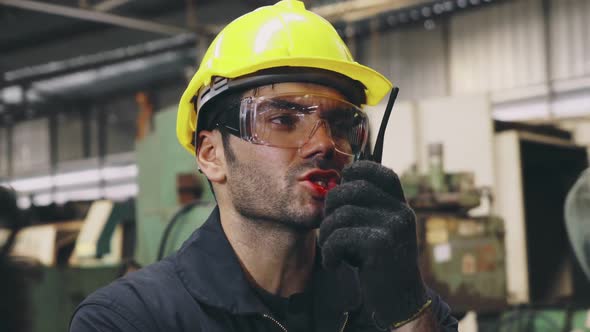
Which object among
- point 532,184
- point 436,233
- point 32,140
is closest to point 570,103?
point 532,184

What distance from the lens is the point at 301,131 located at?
1.41m

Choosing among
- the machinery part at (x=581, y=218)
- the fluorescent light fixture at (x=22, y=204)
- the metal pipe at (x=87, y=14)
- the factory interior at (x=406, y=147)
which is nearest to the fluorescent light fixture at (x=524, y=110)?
the factory interior at (x=406, y=147)

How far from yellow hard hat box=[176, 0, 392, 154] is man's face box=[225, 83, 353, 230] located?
56mm

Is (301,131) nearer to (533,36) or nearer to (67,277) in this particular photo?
(67,277)

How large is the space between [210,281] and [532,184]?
3990mm

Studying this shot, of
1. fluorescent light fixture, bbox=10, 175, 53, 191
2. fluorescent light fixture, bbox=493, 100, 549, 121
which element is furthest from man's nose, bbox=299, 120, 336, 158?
fluorescent light fixture, bbox=10, 175, 53, 191

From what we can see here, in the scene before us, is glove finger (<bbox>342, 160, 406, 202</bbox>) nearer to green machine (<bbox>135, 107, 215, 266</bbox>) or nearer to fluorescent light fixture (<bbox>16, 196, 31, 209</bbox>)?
green machine (<bbox>135, 107, 215, 266</bbox>)

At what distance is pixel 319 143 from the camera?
4.57 feet

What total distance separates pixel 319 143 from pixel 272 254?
0.25m

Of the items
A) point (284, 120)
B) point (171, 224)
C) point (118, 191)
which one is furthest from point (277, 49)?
point (118, 191)

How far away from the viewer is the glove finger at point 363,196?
3.84 ft

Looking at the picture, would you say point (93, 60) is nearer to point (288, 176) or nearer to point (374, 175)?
point (288, 176)

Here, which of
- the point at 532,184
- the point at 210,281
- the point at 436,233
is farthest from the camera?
the point at 532,184

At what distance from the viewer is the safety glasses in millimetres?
1408
